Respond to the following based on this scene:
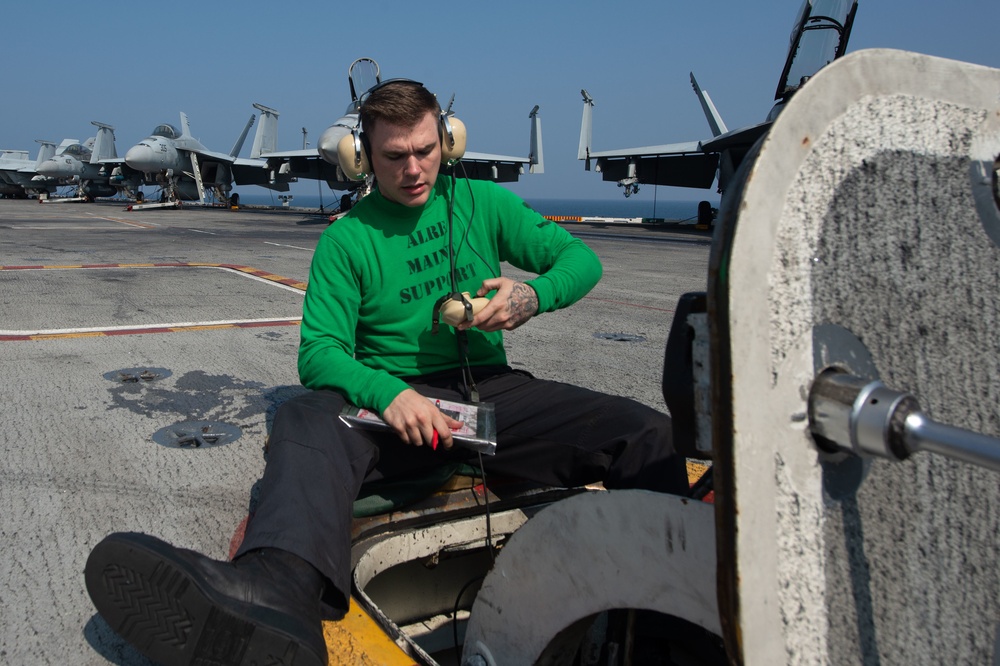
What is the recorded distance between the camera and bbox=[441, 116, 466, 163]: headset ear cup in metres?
2.39

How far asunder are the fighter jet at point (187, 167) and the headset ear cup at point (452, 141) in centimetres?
3142

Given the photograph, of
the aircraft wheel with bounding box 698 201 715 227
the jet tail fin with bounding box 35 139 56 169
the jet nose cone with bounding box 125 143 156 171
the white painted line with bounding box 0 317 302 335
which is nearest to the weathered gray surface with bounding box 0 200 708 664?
the white painted line with bounding box 0 317 302 335

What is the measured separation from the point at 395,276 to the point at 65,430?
1502 millimetres

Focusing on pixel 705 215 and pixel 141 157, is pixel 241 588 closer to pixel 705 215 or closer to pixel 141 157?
pixel 705 215

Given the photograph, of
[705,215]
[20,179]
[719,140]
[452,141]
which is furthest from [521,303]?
[20,179]

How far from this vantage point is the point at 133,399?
10.3 feet

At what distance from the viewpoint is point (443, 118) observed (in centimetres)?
241

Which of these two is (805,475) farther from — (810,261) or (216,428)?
(216,428)

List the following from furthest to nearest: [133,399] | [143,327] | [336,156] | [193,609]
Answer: [336,156]
[143,327]
[133,399]
[193,609]

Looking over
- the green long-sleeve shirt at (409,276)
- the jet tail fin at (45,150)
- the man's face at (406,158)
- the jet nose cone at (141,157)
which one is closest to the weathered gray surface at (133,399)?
the green long-sleeve shirt at (409,276)

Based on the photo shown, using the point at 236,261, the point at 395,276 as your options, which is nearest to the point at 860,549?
the point at 395,276

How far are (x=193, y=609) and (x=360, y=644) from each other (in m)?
0.34

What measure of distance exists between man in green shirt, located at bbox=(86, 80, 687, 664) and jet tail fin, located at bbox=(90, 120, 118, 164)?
52.4m

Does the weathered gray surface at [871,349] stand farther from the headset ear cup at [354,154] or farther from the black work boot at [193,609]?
the headset ear cup at [354,154]
